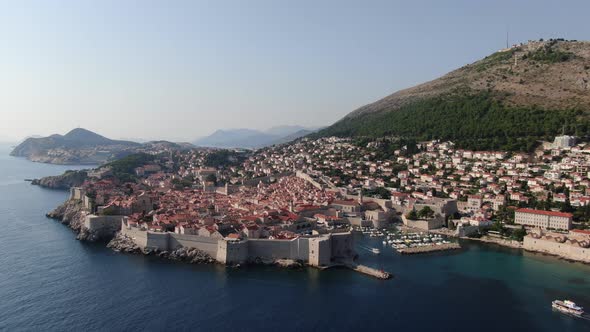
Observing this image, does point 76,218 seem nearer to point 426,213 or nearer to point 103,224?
point 103,224

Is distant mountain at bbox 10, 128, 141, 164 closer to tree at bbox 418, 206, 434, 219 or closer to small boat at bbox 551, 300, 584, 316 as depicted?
tree at bbox 418, 206, 434, 219

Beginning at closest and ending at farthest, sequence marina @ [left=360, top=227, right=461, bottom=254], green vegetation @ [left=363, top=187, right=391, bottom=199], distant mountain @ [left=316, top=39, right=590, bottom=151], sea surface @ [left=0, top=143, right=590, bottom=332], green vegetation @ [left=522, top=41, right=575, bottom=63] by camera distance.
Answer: sea surface @ [left=0, top=143, right=590, bottom=332] < marina @ [left=360, top=227, right=461, bottom=254] < green vegetation @ [left=363, top=187, right=391, bottom=199] < distant mountain @ [left=316, top=39, right=590, bottom=151] < green vegetation @ [left=522, top=41, right=575, bottom=63]

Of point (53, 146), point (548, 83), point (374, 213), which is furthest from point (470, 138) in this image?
point (53, 146)

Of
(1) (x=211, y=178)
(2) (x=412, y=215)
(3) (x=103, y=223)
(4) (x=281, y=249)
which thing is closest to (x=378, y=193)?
(2) (x=412, y=215)

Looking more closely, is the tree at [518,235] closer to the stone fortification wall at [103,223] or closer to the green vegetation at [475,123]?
the green vegetation at [475,123]

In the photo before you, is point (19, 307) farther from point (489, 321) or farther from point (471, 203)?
point (471, 203)

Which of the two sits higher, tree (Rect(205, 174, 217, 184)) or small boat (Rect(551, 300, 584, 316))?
tree (Rect(205, 174, 217, 184))

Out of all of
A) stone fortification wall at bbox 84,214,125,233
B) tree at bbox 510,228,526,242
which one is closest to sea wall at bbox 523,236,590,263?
tree at bbox 510,228,526,242
